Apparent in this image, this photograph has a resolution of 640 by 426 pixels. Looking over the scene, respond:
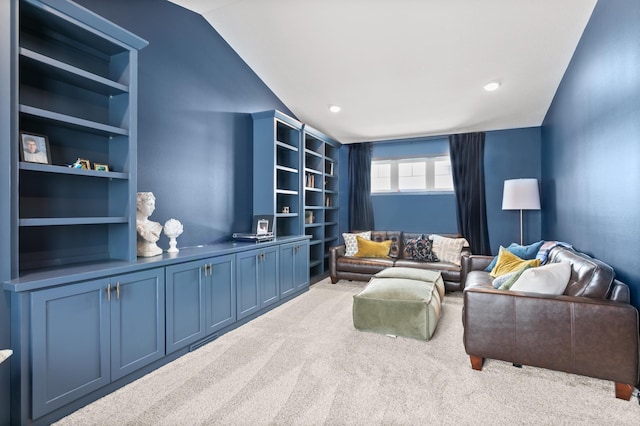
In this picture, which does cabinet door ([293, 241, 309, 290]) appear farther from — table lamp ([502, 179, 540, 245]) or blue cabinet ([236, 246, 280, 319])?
table lamp ([502, 179, 540, 245])

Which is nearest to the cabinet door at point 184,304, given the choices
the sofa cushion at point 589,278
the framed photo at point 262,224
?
the framed photo at point 262,224

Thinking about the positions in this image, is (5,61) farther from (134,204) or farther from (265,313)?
(265,313)

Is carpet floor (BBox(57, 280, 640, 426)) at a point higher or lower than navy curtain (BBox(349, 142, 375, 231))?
lower

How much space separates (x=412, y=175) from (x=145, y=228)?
4.26 metres

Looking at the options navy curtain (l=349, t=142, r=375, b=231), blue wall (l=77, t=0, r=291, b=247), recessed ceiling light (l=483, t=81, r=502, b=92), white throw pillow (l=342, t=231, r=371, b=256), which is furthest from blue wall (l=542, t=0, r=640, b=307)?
blue wall (l=77, t=0, r=291, b=247)

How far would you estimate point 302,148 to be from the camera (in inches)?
173

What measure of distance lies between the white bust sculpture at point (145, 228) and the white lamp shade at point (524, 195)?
421 cm

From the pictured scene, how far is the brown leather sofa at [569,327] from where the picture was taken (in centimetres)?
182

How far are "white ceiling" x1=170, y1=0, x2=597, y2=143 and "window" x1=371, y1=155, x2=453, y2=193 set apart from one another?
30.2 inches

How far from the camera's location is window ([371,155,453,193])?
518 cm

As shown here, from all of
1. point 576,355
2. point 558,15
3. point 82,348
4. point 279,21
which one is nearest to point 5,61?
point 82,348

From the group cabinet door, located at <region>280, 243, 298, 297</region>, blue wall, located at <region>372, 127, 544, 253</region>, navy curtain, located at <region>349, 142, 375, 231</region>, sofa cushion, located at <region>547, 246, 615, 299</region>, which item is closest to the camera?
sofa cushion, located at <region>547, 246, 615, 299</region>

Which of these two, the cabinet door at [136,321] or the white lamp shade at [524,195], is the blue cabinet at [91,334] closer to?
the cabinet door at [136,321]

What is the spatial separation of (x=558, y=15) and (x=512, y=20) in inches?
13.5
